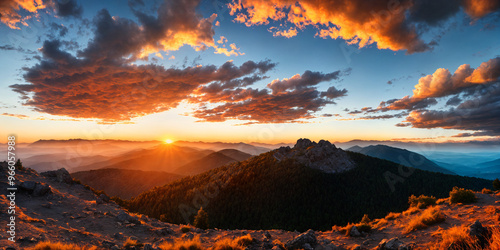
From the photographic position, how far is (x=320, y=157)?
182 m

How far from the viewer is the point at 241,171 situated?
16388cm

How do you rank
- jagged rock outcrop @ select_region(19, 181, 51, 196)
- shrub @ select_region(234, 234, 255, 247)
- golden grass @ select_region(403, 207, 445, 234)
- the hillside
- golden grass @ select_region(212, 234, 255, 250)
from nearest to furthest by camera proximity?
golden grass @ select_region(212, 234, 255, 250), shrub @ select_region(234, 234, 255, 247), golden grass @ select_region(403, 207, 445, 234), jagged rock outcrop @ select_region(19, 181, 51, 196), the hillside

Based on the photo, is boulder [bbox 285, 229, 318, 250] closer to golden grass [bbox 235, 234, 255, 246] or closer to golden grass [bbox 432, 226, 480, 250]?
golden grass [bbox 235, 234, 255, 246]

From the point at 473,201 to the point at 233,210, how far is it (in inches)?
4562

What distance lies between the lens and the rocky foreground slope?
1158 cm

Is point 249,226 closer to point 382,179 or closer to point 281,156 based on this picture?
point 281,156

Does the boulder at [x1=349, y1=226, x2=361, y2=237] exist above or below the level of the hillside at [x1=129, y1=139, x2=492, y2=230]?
above

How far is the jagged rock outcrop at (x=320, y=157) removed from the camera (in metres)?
176

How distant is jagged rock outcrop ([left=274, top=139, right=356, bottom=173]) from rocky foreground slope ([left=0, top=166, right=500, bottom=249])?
163 metres

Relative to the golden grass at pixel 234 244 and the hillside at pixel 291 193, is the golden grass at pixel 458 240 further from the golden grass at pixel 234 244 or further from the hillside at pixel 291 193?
the hillside at pixel 291 193

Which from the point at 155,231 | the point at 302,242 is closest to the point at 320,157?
the point at 302,242

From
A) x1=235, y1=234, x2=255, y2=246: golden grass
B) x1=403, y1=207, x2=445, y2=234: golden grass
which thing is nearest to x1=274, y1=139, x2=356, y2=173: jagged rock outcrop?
x1=403, y1=207, x2=445, y2=234: golden grass

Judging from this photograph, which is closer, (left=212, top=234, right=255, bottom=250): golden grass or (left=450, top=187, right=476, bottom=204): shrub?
(left=212, top=234, right=255, bottom=250): golden grass

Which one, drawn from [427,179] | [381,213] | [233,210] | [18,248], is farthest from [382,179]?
[18,248]
